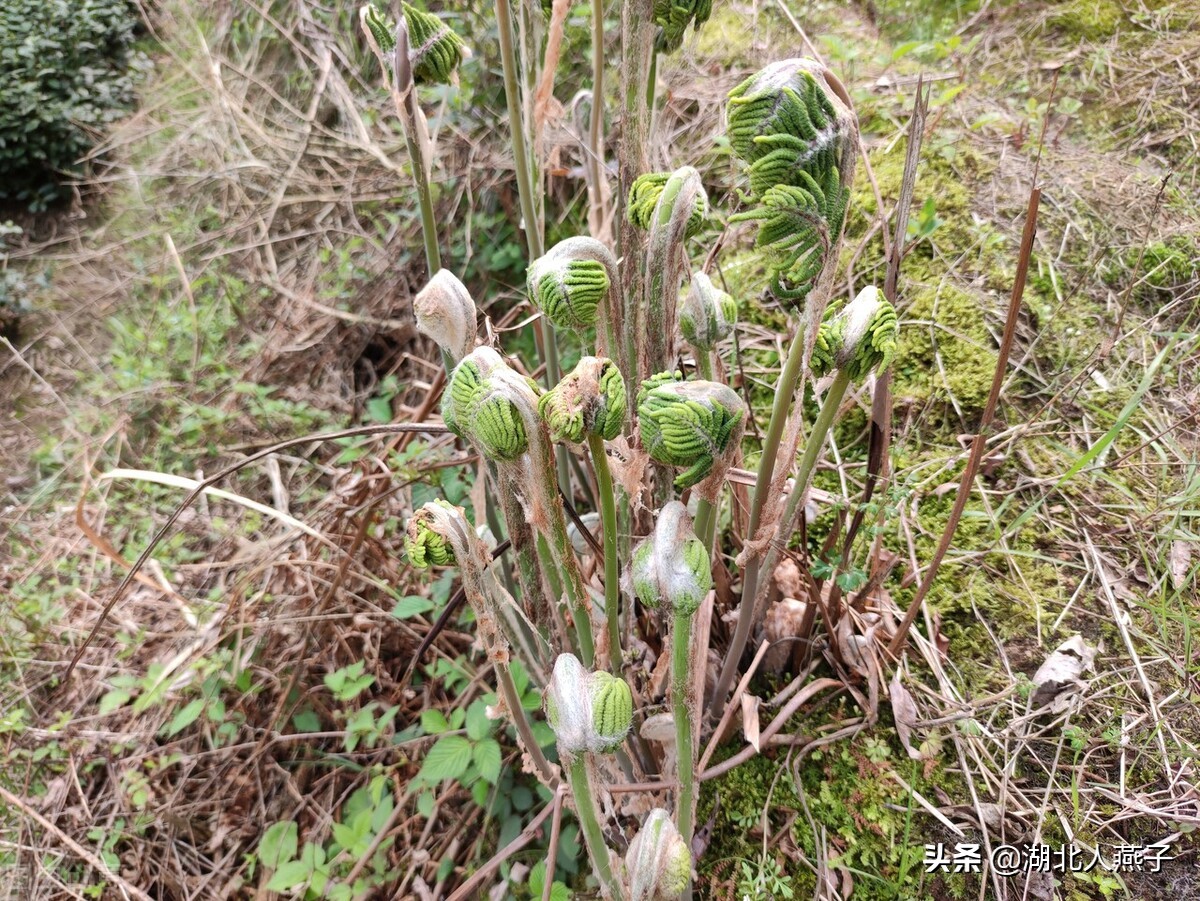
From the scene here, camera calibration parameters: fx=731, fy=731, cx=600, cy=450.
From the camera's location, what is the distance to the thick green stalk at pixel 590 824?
27.1 inches

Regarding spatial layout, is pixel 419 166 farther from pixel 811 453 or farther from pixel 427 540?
pixel 811 453

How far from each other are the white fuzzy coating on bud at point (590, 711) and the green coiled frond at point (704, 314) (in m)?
0.36

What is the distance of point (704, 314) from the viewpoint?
0.76m

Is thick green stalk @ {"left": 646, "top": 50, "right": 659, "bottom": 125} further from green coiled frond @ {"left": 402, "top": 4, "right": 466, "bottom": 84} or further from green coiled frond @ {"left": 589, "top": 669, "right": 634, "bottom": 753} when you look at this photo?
green coiled frond @ {"left": 589, "top": 669, "right": 634, "bottom": 753}

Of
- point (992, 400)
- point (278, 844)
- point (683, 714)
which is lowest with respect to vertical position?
point (278, 844)

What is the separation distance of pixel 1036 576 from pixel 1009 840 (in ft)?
1.35

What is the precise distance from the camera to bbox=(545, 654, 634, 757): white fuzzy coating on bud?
64 centimetres

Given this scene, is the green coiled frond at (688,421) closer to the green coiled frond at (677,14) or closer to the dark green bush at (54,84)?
the green coiled frond at (677,14)

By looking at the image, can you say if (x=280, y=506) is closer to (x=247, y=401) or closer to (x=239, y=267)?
(x=247, y=401)

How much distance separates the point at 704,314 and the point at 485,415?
0.92 feet

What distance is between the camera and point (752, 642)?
3.56 feet

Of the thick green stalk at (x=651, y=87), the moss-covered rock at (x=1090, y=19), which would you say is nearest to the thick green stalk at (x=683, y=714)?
the thick green stalk at (x=651, y=87)

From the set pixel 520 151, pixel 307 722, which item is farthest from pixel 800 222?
pixel 307 722

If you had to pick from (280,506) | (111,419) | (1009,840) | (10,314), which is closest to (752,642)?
(1009,840)
